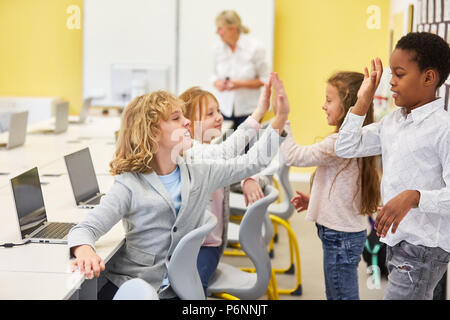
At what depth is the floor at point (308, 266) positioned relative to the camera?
362 centimetres

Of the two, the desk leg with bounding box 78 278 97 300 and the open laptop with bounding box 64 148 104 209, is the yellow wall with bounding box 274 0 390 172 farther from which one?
the desk leg with bounding box 78 278 97 300

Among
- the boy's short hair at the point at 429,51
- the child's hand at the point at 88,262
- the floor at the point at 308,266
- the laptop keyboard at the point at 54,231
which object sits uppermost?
the boy's short hair at the point at 429,51

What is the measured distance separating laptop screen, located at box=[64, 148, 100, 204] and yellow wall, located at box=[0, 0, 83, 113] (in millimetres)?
4025

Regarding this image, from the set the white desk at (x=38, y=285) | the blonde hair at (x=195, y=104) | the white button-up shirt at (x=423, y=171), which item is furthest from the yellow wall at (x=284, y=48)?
the white desk at (x=38, y=285)

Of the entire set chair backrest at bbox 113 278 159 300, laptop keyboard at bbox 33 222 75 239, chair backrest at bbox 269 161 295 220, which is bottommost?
chair backrest at bbox 269 161 295 220

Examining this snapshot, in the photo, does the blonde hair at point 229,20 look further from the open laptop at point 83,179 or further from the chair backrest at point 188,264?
the chair backrest at point 188,264

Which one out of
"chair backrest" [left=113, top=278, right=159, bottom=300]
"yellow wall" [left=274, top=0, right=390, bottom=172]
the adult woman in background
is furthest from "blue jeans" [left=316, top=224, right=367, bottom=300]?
"yellow wall" [left=274, top=0, right=390, bottom=172]

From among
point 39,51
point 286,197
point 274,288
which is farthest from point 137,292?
point 39,51

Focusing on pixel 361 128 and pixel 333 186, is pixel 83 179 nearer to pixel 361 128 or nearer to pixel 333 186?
pixel 333 186

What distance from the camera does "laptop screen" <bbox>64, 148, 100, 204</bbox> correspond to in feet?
8.96

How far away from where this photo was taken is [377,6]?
231 inches

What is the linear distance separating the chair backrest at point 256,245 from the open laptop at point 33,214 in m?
0.64

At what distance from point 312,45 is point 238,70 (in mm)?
1162
